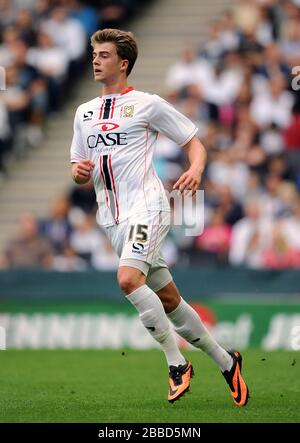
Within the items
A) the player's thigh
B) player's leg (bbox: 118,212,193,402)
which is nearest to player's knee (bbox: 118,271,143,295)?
player's leg (bbox: 118,212,193,402)

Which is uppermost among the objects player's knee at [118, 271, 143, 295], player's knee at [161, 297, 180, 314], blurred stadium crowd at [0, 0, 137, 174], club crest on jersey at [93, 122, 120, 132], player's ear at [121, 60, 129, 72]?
blurred stadium crowd at [0, 0, 137, 174]

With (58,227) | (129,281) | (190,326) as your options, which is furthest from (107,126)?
(58,227)

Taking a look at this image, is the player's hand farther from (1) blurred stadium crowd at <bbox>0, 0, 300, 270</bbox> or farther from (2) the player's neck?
(1) blurred stadium crowd at <bbox>0, 0, 300, 270</bbox>

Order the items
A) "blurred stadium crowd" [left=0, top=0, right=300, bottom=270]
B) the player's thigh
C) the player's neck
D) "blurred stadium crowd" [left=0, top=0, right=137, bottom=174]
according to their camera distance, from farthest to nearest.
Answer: "blurred stadium crowd" [left=0, top=0, right=137, bottom=174]
"blurred stadium crowd" [left=0, top=0, right=300, bottom=270]
the player's neck
the player's thigh

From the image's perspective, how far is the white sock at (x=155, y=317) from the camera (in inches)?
322

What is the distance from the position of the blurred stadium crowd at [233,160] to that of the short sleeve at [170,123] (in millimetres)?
6984

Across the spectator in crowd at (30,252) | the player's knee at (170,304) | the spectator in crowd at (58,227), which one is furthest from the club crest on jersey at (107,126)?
the spectator in crowd at (58,227)

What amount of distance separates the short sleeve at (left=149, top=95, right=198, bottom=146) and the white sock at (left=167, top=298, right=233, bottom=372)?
1242 mm

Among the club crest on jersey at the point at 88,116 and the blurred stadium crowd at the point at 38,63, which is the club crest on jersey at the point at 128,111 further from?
the blurred stadium crowd at the point at 38,63

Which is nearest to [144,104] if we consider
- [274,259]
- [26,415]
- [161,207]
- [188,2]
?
[161,207]

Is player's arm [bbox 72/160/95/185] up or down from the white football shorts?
up

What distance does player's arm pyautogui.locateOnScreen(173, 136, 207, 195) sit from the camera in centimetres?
816

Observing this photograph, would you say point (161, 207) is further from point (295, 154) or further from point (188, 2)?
point (188, 2)

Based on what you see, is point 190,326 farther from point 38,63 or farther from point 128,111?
point 38,63
